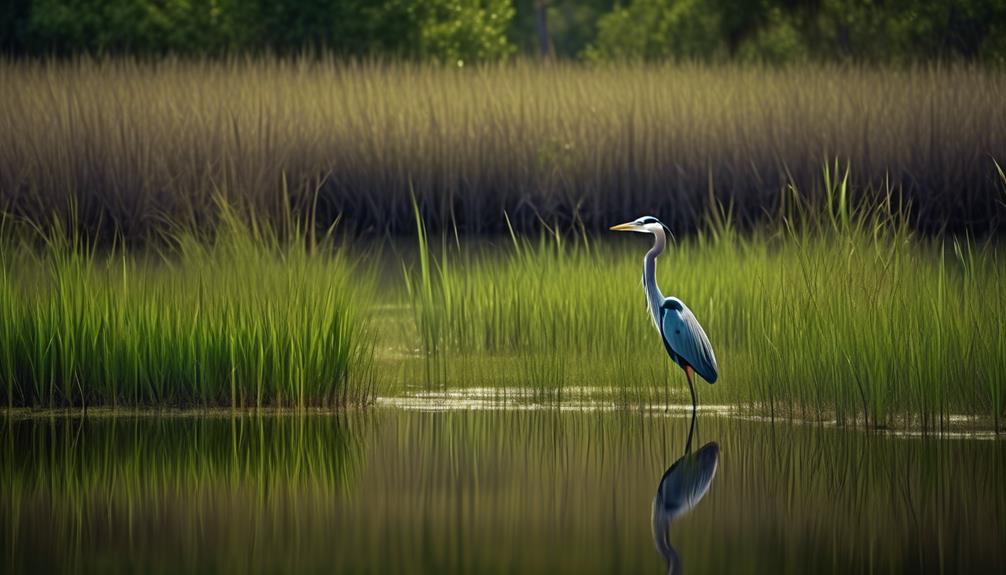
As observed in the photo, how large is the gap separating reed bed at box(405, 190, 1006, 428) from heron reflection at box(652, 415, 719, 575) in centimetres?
80

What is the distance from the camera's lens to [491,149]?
54.8ft

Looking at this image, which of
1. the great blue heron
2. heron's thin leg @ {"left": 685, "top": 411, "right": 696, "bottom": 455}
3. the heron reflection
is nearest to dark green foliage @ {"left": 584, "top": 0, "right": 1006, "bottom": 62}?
the great blue heron

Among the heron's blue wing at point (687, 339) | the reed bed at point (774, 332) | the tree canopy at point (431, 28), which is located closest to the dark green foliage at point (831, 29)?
the tree canopy at point (431, 28)

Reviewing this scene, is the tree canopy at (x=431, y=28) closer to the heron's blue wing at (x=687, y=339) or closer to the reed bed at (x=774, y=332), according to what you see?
the reed bed at (x=774, y=332)

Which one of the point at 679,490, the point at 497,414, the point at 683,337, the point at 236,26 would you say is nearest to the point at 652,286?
the point at 683,337

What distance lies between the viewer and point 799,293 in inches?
338

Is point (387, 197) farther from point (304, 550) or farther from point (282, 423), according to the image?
point (304, 550)

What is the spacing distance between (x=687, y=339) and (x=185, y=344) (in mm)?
2319

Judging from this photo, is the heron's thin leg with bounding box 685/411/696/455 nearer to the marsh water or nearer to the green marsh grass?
the marsh water

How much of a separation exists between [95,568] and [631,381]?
3.66 m

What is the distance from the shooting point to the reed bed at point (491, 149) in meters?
15.8

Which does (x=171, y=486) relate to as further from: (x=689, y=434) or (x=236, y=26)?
(x=236, y=26)

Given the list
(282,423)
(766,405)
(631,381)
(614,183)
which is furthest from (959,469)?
(614,183)

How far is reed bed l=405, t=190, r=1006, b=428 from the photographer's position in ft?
26.4
